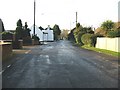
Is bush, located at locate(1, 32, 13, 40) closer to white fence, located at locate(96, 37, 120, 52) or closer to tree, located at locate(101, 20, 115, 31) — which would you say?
white fence, located at locate(96, 37, 120, 52)

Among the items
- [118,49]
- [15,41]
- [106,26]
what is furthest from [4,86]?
[106,26]

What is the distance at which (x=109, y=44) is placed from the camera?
136 ft

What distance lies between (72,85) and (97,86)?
2.94 feet

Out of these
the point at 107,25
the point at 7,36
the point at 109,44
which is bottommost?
the point at 109,44

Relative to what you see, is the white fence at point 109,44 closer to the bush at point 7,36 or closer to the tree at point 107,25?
the tree at point 107,25

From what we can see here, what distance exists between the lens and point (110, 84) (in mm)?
11812

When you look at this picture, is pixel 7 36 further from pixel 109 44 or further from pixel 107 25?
pixel 107 25

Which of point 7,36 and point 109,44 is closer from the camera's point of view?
point 109,44

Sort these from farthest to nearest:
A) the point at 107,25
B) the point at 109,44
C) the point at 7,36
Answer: the point at 107,25
the point at 7,36
the point at 109,44

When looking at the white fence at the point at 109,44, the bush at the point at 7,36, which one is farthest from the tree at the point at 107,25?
the bush at the point at 7,36

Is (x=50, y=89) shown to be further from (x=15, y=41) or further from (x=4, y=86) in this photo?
(x=15, y=41)

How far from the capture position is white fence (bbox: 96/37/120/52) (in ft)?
120

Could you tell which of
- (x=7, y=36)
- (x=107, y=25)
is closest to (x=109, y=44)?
(x=107, y=25)

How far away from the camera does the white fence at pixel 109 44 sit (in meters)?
36.6
